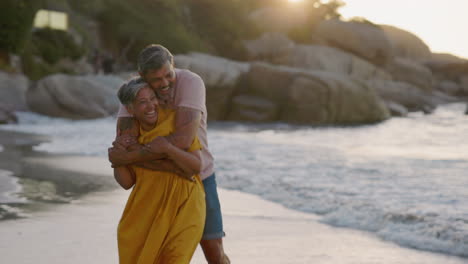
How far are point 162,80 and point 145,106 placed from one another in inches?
5.9

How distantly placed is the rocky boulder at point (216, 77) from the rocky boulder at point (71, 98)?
3248 mm

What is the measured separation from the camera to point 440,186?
814 cm

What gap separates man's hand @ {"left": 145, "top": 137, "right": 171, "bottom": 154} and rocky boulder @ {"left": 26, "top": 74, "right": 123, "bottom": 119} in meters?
18.8

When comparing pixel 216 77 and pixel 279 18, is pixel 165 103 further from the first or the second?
pixel 279 18

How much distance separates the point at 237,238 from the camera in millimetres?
5113

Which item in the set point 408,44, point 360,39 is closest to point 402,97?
point 360,39

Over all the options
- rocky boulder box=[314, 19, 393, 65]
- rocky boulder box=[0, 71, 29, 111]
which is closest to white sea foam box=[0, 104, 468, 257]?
rocky boulder box=[0, 71, 29, 111]

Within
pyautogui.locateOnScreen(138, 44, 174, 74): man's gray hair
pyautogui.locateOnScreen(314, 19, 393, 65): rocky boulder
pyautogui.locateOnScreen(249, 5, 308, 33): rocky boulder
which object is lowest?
pyautogui.locateOnScreen(138, 44, 174, 74): man's gray hair

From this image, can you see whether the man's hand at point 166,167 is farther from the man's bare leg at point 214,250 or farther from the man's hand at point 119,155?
the man's bare leg at point 214,250

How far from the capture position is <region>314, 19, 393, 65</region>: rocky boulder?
44125 mm

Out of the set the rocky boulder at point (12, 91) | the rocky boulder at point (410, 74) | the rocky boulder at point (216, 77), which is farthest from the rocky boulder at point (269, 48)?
the rocky boulder at point (12, 91)

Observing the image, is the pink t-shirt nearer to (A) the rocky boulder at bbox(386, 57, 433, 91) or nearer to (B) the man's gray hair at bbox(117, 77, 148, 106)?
(B) the man's gray hair at bbox(117, 77, 148, 106)

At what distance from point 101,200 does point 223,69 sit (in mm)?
18991

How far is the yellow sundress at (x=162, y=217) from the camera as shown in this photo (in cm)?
322
